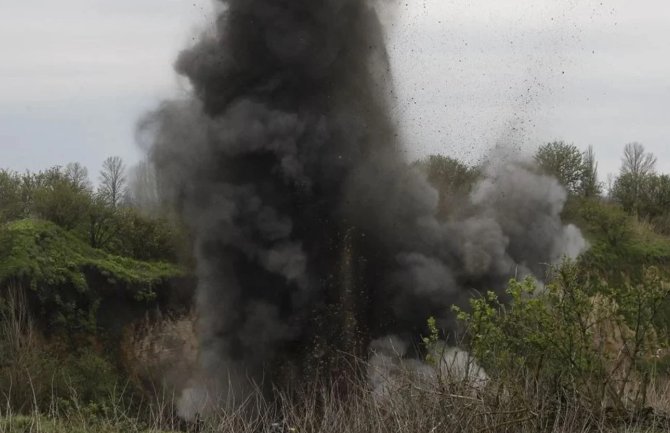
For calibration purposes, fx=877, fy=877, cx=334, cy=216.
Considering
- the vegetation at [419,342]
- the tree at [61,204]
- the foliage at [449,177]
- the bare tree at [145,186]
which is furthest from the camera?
the tree at [61,204]

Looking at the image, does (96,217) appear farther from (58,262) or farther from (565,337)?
(565,337)

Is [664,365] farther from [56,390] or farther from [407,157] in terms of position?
[56,390]

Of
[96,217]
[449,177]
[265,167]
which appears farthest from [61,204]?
[449,177]

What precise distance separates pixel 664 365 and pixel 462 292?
9395 millimetres

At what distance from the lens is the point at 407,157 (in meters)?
32.2

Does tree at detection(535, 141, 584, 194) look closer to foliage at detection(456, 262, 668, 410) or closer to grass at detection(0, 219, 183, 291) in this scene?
grass at detection(0, 219, 183, 291)

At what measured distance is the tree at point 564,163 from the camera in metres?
42.9

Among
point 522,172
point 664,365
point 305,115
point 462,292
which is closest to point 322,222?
point 305,115

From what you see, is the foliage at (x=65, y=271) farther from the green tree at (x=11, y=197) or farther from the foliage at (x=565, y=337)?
the foliage at (x=565, y=337)

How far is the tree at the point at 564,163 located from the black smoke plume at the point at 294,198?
13073mm

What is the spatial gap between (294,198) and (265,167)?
1.44 meters

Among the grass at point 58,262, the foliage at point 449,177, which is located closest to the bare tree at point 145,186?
the grass at point 58,262

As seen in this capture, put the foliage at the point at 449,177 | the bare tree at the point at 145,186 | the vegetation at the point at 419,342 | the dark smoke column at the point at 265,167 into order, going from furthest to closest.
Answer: the foliage at the point at 449,177
the bare tree at the point at 145,186
the dark smoke column at the point at 265,167
the vegetation at the point at 419,342

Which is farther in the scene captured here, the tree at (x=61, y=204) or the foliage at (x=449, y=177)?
the tree at (x=61, y=204)
